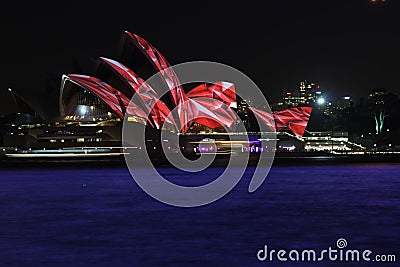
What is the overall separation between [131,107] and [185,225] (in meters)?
37.1

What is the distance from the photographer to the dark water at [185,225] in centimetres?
637

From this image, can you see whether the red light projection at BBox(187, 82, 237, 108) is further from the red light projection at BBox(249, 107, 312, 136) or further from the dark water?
the dark water

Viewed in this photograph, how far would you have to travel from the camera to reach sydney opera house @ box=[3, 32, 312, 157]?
4306 centimetres

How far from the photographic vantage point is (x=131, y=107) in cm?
4506

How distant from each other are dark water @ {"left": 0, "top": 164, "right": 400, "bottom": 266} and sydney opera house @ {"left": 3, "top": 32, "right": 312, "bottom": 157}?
29.3 metres

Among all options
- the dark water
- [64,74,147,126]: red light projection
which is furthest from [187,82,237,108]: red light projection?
the dark water

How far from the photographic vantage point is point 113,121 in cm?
4650

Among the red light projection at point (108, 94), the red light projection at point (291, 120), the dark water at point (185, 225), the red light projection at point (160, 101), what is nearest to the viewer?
the dark water at point (185, 225)

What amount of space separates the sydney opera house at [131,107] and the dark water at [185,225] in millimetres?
29259

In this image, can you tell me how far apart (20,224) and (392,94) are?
6553cm

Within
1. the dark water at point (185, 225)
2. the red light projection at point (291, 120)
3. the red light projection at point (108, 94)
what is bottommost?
the dark water at point (185, 225)

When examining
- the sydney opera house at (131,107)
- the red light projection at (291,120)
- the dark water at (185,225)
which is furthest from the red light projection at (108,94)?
the dark water at (185,225)

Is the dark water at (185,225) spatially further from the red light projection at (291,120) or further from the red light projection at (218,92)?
the red light projection at (291,120)

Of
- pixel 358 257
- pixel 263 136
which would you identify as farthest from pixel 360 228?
pixel 263 136
